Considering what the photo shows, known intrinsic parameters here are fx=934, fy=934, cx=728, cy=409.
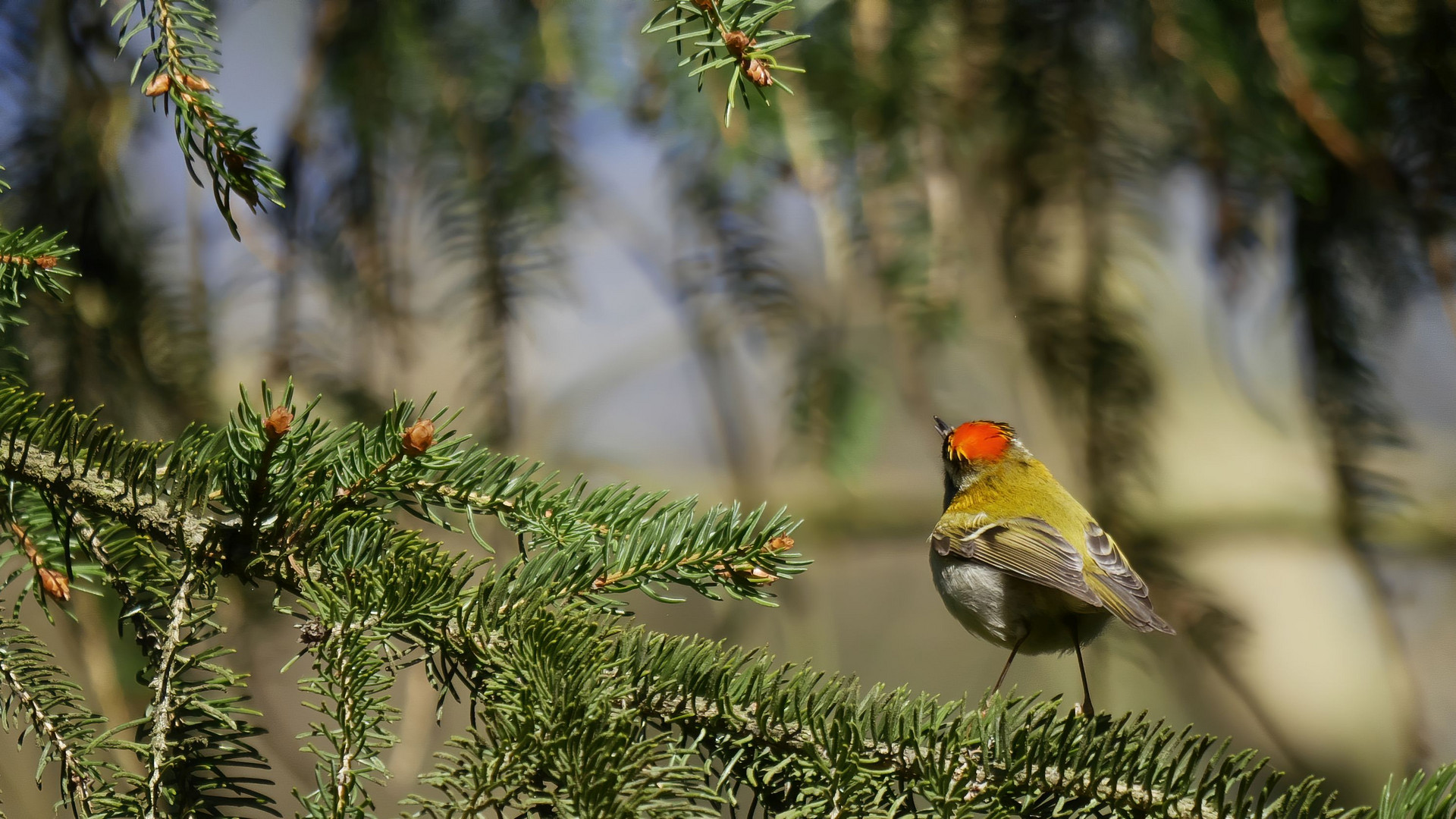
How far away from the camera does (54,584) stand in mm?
680

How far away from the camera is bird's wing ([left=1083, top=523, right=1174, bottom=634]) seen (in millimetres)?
1126

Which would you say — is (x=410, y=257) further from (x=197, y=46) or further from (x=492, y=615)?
(x=492, y=615)

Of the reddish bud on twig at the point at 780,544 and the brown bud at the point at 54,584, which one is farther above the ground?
the reddish bud on twig at the point at 780,544

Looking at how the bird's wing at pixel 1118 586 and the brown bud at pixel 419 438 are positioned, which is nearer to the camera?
the brown bud at pixel 419 438

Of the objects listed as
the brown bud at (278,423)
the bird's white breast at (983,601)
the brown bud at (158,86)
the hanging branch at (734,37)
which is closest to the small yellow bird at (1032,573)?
the bird's white breast at (983,601)

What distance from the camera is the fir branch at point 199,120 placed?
0.63 metres

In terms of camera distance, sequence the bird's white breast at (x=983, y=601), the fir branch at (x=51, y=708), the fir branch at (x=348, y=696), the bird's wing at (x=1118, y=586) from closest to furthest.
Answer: the fir branch at (x=348, y=696) → the fir branch at (x=51, y=708) → the bird's wing at (x=1118, y=586) → the bird's white breast at (x=983, y=601)

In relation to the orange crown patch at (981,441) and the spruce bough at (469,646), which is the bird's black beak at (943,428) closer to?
the orange crown patch at (981,441)

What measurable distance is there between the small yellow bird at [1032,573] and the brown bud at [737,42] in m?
0.81

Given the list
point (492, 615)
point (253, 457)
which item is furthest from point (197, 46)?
point (492, 615)

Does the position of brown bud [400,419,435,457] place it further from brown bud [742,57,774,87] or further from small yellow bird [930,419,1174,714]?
small yellow bird [930,419,1174,714]

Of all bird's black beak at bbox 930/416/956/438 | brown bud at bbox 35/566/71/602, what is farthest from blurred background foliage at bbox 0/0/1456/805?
brown bud at bbox 35/566/71/602

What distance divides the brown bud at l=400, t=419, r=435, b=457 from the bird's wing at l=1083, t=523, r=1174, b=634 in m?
0.88

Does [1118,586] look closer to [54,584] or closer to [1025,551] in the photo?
[1025,551]
